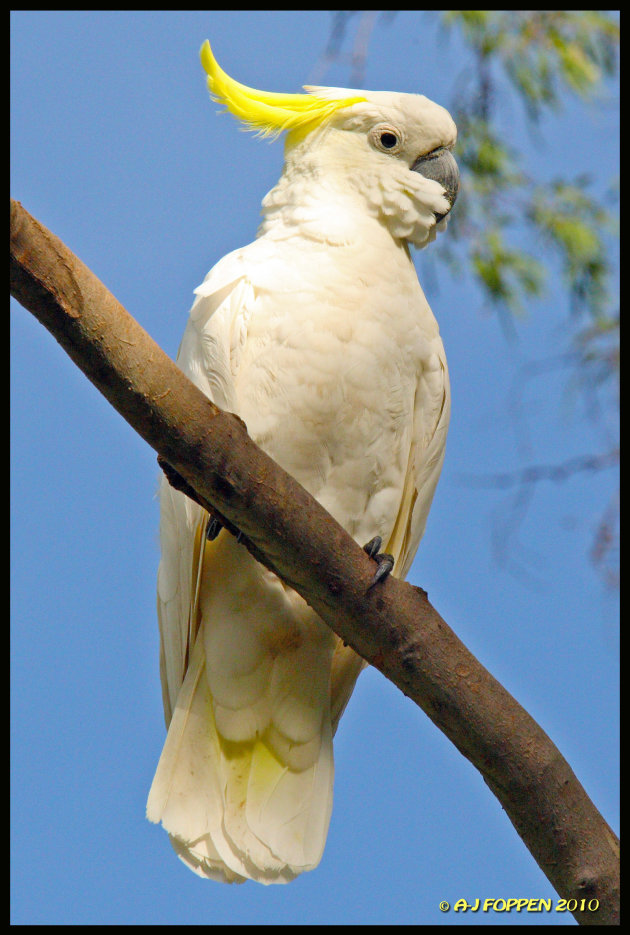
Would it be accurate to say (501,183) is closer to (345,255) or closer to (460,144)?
(460,144)

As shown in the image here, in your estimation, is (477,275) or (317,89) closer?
(317,89)

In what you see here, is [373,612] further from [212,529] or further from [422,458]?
[422,458]

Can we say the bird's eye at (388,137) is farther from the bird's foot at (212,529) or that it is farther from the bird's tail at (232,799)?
the bird's tail at (232,799)

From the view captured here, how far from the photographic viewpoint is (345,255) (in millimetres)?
2494

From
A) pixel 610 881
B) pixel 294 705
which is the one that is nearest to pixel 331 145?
pixel 294 705

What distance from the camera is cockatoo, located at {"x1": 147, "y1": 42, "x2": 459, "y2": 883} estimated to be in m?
2.38

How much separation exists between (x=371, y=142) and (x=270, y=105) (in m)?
0.30

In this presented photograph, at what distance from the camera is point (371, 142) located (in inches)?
107

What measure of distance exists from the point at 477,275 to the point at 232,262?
52.6 inches

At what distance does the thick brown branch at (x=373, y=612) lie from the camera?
1829mm

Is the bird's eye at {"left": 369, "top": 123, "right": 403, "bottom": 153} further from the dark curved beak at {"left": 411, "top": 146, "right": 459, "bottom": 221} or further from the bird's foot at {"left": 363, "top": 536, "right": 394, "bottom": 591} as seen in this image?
the bird's foot at {"left": 363, "top": 536, "right": 394, "bottom": 591}

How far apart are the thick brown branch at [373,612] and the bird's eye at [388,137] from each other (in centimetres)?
118

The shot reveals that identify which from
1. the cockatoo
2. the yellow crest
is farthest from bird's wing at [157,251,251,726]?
the yellow crest

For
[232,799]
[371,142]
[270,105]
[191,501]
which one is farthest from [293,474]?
[270,105]
